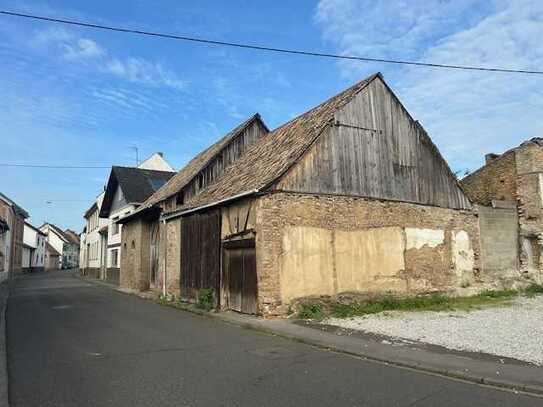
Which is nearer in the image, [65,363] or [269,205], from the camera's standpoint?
[65,363]

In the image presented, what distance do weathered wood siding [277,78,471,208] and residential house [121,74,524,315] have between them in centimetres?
4

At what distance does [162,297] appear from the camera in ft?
64.3

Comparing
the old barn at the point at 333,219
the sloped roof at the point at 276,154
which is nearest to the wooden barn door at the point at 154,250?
the old barn at the point at 333,219

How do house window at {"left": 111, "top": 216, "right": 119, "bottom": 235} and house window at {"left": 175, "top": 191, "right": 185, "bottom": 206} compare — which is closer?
house window at {"left": 175, "top": 191, "right": 185, "bottom": 206}

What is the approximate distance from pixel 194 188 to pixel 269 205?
7.89 metres

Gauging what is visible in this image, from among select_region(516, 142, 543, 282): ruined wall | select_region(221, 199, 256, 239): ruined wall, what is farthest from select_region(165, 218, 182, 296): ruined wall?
select_region(516, 142, 543, 282): ruined wall

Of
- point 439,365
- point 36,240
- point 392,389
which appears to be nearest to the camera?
point 392,389

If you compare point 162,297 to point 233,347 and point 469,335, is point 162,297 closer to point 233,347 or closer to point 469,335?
point 233,347

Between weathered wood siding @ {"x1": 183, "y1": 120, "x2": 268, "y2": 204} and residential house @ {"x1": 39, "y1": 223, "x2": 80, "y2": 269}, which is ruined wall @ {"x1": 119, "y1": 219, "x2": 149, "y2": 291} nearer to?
weathered wood siding @ {"x1": 183, "y1": 120, "x2": 268, "y2": 204}

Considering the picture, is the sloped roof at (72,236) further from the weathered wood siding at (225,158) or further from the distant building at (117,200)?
the weathered wood siding at (225,158)

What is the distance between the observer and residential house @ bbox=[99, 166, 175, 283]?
31.7 meters

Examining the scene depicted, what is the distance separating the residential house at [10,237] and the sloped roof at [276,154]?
2394cm

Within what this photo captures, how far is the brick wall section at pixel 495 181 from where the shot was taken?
20.9 meters

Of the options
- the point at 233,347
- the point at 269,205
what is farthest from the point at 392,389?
the point at 269,205
